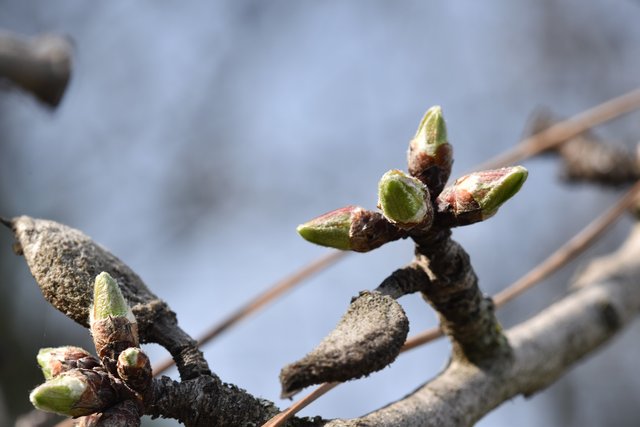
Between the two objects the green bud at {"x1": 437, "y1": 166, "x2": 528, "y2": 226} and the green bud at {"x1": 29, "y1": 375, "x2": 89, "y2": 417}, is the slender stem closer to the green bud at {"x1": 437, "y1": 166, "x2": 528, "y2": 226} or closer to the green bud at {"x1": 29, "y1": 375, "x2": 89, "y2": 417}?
the green bud at {"x1": 437, "y1": 166, "x2": 528, "y2": 226}

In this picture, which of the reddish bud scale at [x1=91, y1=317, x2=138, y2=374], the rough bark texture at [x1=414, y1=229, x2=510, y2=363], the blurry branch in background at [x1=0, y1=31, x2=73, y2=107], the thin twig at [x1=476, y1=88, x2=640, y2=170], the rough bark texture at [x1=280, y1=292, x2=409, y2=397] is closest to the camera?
the rough bark texture at [x1=280, y1=292, x2=409, y2=397]

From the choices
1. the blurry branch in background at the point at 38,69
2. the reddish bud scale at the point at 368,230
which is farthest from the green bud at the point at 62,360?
the blurry branch in background at the point at 38,69

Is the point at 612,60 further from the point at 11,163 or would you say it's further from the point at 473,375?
the point at 473,375

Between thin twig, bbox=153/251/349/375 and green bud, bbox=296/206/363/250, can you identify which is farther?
thin twig, bbox=153/251/349/375

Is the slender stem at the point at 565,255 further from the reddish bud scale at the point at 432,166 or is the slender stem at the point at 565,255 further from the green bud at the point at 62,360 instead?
the green bud at the point at 62,360

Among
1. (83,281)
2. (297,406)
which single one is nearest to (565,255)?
(297,406)

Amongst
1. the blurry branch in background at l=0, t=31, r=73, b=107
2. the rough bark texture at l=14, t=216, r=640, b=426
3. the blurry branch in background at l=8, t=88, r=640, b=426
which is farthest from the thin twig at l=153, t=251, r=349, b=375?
the blurry branch in background at l=0, t=31, r=73, b=107

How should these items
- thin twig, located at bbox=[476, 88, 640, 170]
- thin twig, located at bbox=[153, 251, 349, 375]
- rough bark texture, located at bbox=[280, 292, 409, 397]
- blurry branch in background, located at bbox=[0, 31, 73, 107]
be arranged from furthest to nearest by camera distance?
1. thin twig, located at bbox=[476, 88, 640, 170]
2. blurry branch in background, located at bbox=[0, 31, 73, 107]
3. thin twig, located at bbox=[153, 251, 349, 375]
4. rough bark texture, located at bbox=[280, 292, 409, 397]
